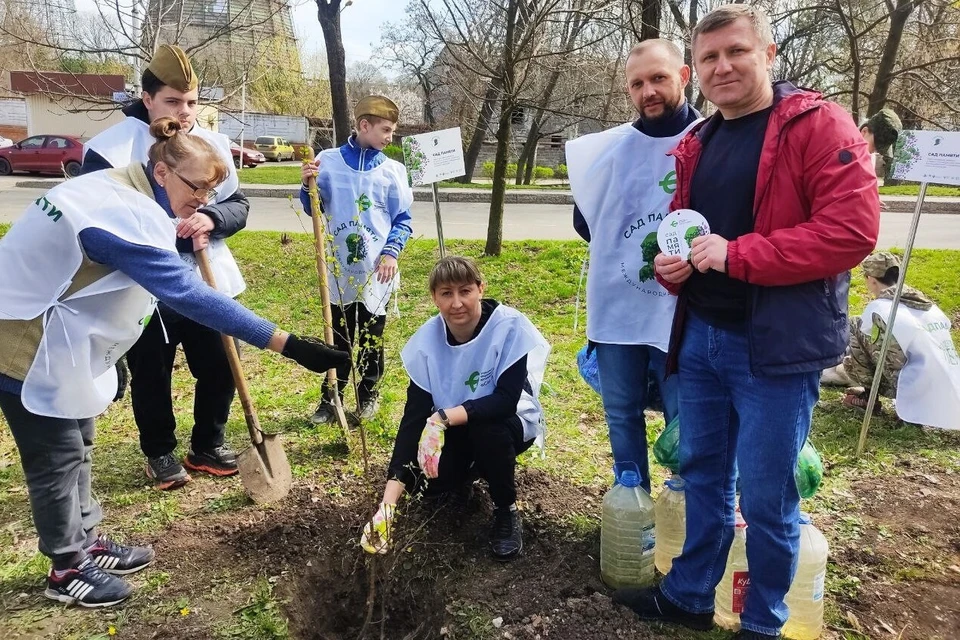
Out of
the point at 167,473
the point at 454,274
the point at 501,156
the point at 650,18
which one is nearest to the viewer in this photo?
the point at 454,274

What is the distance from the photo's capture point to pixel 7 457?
3707mm

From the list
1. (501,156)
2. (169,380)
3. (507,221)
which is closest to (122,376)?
(169,380)

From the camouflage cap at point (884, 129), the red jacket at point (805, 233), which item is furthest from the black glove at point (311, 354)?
the camouflage cap at point (884, 129)

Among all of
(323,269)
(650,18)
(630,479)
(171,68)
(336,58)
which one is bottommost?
(630,479)

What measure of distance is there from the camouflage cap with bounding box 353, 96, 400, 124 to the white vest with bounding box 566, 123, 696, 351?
60.7 inches

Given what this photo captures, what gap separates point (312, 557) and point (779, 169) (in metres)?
2.26

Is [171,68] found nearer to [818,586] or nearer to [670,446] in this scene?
[670,446]

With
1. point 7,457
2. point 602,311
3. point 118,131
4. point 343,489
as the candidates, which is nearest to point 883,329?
point 602,311

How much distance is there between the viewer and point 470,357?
109 inches

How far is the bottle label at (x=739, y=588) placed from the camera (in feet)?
7.40

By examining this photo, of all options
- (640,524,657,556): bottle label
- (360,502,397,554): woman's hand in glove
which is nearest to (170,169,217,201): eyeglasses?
(360,502,397,554): woman's hand in glove

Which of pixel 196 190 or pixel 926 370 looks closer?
pixel 196 190

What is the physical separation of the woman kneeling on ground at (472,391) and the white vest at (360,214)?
105 centimetres

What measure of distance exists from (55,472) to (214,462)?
1.21 m
